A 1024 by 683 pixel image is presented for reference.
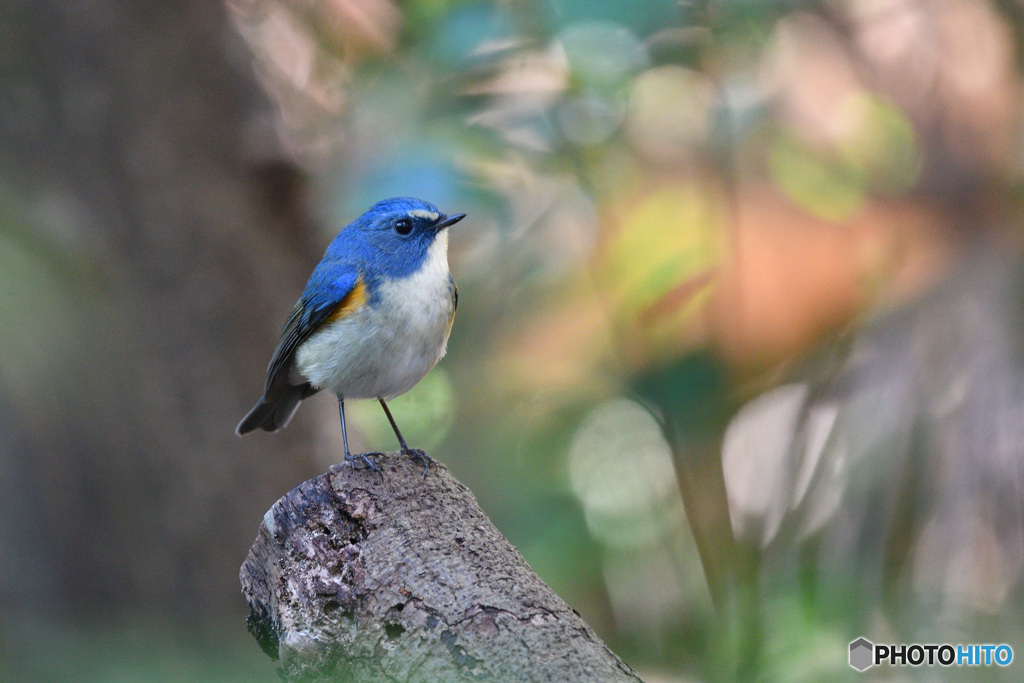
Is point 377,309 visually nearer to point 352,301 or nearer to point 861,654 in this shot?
point 352,301

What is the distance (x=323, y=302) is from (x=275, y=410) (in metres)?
0.55

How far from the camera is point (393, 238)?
243 cm

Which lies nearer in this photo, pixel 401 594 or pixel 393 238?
pixel 401 594

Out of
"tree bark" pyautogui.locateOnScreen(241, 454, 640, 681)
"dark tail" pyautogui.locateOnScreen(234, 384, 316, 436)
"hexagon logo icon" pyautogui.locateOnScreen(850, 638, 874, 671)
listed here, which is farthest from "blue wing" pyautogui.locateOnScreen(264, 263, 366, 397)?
"hexagon logo icon" pyautogui.locateOnScreen(850, 638, 874, 671)

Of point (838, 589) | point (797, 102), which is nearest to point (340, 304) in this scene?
point (838, 589)

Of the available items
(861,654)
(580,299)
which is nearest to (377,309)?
(580,299)

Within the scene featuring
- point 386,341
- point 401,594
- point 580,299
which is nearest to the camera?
point 401,594

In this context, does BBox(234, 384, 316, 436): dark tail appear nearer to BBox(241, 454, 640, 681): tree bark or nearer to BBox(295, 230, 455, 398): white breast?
BBox(295, 230, 455, 398): white breast

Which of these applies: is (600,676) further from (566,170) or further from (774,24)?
(774,24)

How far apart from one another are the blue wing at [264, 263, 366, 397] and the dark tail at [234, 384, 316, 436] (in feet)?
0.84

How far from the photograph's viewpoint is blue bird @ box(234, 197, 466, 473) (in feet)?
7.44

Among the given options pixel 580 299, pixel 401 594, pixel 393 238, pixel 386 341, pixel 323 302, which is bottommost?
pixel 401 594

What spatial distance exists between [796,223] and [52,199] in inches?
131

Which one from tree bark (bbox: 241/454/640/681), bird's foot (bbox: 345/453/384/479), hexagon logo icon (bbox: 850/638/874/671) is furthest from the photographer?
hexagon logo icon (bbox: 850/638/874/671)
